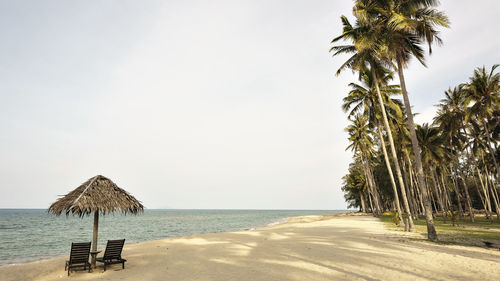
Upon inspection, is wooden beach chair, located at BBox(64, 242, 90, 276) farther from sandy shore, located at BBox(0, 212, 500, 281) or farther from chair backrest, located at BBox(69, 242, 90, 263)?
sandy shore, located at BBox(0, 212, 500, 281)

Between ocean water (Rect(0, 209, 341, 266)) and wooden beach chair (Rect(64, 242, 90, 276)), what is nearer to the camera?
wooden beach chair (Rect(64, 242, 90, 276))

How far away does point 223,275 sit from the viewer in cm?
798

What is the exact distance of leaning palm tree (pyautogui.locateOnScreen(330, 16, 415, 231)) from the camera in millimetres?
15911

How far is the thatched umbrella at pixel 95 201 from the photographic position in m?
10.1

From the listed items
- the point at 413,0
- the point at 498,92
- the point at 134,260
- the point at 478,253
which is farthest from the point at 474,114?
the point at 134,260

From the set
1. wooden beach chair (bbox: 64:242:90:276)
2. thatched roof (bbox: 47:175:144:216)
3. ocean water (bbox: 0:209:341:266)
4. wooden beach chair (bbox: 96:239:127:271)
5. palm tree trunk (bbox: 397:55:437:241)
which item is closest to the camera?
wooden beach chair (bbox: 64:242:90:276)

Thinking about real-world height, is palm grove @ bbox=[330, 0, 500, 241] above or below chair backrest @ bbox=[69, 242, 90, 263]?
above

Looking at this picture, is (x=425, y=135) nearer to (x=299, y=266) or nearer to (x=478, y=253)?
(x=478, y=253)

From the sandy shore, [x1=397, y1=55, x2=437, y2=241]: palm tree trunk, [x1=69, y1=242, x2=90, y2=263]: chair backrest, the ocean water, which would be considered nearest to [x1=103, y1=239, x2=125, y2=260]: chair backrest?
the sandy shore

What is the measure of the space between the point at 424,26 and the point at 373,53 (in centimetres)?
373

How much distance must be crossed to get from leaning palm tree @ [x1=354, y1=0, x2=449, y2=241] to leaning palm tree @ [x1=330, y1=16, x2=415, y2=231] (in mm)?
635

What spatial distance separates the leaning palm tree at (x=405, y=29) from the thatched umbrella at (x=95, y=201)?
1509cm

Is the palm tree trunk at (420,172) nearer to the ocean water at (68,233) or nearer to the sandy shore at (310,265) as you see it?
the sandy shore at (310,265)

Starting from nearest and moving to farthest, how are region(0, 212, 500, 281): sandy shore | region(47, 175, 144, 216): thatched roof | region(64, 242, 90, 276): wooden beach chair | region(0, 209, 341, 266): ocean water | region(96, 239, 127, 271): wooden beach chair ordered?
region(0, 212, 500, 281): sandy shore → region(64, 242, 90, 276): wooden beach chair → region(96, 239, 127, 271): wooden beach chair → region(47, 175, 144, 216): thatched roof → region(0, 209, 341, 266): ocean water
